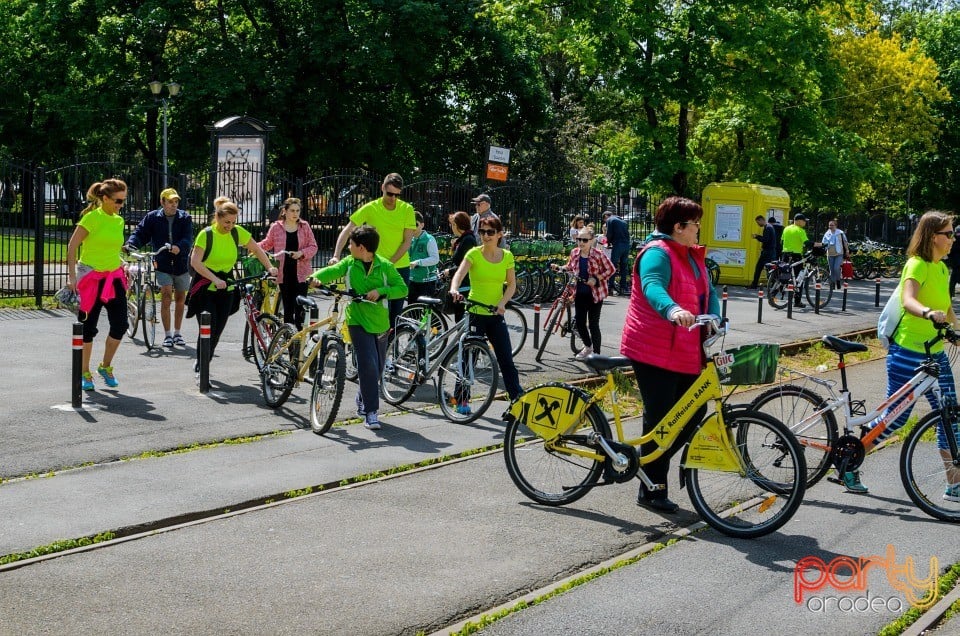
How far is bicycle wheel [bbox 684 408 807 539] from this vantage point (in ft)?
19.6

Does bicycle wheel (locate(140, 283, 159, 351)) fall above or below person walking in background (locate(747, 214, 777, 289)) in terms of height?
Result: below

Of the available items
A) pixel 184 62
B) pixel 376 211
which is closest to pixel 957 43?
pixel 184 62

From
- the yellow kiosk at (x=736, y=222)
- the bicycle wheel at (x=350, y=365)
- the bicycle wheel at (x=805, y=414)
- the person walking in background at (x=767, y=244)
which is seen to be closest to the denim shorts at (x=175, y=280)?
the bicycle wheel at (x=350, y=365)

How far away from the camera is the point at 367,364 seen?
888 centimetres

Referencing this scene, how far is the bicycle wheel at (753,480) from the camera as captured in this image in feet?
19.6

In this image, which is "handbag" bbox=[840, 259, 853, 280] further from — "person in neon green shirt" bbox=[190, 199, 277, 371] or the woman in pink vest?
the woman in pink vest

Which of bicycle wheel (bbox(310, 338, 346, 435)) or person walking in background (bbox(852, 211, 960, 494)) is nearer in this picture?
person walking in background (bbox(852, 211, 960, 494))

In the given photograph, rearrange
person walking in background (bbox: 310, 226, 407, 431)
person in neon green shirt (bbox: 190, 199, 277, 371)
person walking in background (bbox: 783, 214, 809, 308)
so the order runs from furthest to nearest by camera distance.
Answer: person walking in background (bbox: 783, 214, 809, 308) < person in neon green shirt (bbox: 190, 199, 277, 371) < person walking in background (bbox: 310, 226, 407, 431)

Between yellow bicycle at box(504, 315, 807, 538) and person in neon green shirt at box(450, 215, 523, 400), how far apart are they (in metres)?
2.50

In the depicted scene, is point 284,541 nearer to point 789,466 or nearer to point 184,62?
point 789,466

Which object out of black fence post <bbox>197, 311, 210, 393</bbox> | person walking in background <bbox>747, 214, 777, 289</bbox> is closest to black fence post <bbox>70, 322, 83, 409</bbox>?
black fence post <bbox>197, 311, 210, 393</bbox>

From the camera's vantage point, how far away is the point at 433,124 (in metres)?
39.6

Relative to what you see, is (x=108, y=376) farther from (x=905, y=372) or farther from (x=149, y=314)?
(x=905, y=372)

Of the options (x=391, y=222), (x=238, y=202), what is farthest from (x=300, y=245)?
(x=238, y=202)
